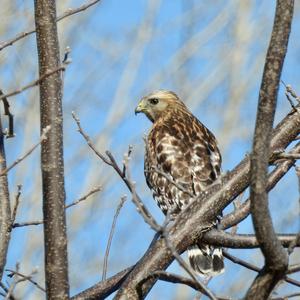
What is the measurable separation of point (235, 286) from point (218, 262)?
9200 mm

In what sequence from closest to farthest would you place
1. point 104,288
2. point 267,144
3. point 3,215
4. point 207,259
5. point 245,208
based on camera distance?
point 267,144 → point 3,215 → point 104,288 → point 245,208 → point 207,259

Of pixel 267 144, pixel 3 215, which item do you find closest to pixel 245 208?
pixel 3 215

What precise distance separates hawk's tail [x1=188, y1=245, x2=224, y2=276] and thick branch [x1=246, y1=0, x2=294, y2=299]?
7.73 ft

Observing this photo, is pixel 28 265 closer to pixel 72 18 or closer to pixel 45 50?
pixel 72 18

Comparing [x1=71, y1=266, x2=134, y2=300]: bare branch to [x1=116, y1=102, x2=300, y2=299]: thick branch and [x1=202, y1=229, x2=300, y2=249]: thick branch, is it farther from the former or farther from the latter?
[x1=202, y1=229, x2=300, y2=249]: thick branch

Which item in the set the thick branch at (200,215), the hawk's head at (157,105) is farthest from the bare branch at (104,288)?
the hawk's head at (157,105)

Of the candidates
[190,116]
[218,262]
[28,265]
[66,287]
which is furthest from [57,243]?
[28,265]

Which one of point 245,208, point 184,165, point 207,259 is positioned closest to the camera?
point 245,208

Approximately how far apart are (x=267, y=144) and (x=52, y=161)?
4.10 ft

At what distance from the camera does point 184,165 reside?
19.3 feet

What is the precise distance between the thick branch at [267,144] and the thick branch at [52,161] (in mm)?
1046

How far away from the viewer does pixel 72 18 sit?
13633 millimetres

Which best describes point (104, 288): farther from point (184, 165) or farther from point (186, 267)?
point (184, 165)

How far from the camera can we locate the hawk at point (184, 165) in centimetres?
509
